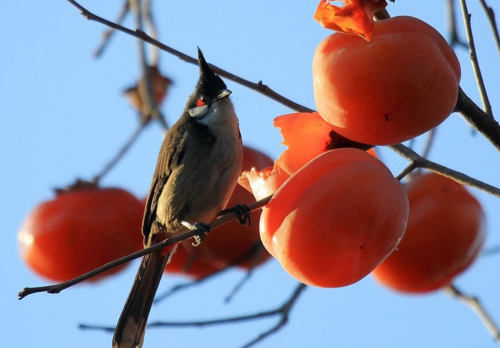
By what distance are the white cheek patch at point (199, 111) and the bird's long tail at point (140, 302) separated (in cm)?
92

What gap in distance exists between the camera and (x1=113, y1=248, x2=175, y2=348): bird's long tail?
2.84 m

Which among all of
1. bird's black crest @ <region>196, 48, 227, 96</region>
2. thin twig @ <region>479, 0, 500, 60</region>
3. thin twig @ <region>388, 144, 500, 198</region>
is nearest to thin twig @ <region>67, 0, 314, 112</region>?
thin twig @ <region>388, 144, 500, 198</region>

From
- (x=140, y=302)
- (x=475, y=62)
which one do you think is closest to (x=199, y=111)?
(x=140, y=302)

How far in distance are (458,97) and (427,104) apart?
0.75 ft

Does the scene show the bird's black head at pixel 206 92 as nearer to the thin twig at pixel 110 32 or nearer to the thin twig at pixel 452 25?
the thin twig at pixel 110 32

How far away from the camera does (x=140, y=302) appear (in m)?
3.14

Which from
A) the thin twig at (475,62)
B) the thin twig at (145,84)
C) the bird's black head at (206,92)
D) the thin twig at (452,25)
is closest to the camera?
the thin twig at (475,62)

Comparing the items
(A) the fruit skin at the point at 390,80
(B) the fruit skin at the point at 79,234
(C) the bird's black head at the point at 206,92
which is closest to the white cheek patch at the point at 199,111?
(C) the bird's black head at the point at 206,92

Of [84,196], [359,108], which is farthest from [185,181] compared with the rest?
[359,108]

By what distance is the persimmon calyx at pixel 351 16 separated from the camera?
1775 mm

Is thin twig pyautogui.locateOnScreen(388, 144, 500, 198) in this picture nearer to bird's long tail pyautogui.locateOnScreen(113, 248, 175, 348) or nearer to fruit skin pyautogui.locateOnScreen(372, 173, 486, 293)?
fruit skin pyautogui.locateOnScreen(372, 173, 486, 293)

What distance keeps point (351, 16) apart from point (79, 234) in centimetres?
190

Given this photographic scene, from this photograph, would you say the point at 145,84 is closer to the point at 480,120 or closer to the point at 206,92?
the point at 206,92

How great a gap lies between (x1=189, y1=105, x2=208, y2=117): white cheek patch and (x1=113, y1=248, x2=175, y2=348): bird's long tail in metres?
0.92
